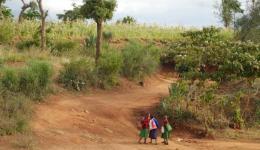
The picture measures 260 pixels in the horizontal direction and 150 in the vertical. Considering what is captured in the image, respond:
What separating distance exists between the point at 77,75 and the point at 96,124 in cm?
428

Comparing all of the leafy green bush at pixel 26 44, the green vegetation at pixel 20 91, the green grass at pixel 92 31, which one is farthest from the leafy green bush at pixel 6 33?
the green vegetation at pixel 20 91

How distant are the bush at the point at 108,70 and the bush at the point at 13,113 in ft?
19.2

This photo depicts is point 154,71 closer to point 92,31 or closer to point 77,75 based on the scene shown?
point 77,75

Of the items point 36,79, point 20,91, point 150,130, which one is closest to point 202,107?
point 150,130

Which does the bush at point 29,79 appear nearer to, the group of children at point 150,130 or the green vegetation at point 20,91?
the green vegetation at point 20,91

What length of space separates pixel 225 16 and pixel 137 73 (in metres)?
23.8

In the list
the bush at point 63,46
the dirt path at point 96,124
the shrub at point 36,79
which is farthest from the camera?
the bush at point 63,46

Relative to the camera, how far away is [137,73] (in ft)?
87.1

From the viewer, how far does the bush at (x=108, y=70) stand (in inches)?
932

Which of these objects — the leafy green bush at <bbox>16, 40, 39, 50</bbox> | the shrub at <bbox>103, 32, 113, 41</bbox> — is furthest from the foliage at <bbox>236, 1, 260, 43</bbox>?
A: the leafy green bush at <bbox>16, 40, 39, 50</bbox>

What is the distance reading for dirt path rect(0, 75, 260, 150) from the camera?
16297mm

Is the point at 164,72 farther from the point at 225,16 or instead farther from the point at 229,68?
the point at 225,16

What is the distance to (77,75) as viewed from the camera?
74.0 ft

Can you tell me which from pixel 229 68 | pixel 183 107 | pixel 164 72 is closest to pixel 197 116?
pixel 183 107
